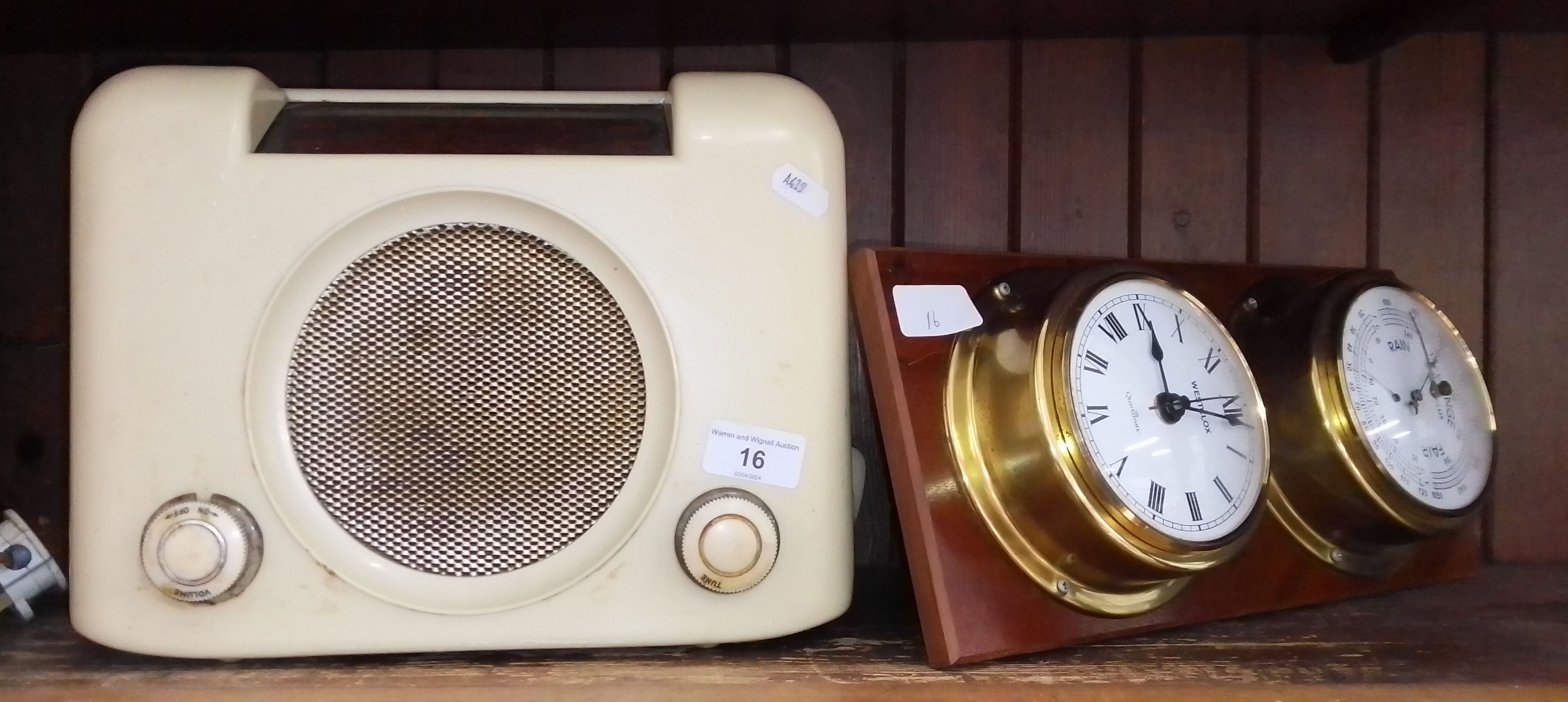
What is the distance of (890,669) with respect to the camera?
0.55m

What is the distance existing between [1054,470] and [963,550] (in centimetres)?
7

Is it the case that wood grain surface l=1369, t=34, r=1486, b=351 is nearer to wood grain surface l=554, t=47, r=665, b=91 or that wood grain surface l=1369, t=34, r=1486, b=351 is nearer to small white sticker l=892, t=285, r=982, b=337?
small white sticker l=892, t=285, r=982, b=337

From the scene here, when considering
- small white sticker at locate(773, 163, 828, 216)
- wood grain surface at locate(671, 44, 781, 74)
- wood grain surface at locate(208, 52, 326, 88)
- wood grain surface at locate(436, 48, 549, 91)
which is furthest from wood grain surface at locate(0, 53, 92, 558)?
small white sticker at locate(773, 163, 828, 216)

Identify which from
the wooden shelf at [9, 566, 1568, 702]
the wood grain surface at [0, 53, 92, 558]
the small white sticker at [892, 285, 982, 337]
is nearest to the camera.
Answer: the wooden shelf at [9, 566, 1568, 702]

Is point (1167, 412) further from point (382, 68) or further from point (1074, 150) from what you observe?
point (382, 68)

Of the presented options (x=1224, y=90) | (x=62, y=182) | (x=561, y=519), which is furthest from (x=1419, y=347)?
(x=62, y=182)

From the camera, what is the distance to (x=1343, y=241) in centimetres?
83

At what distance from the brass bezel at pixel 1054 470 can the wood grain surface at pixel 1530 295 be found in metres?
0.38

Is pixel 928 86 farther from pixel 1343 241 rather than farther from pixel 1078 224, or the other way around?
pixel 1343 241

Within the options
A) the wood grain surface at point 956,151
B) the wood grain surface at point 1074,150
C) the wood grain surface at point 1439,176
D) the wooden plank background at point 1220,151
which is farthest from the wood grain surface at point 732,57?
the wood grain surface at point 1439,176

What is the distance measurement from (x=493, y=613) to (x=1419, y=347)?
66 cm

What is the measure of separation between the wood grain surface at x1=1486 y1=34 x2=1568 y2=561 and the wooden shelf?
205 mm

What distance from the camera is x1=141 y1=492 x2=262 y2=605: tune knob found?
0.51 meters

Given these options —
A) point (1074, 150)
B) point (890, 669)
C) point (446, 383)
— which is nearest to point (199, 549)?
point (446, 383)
